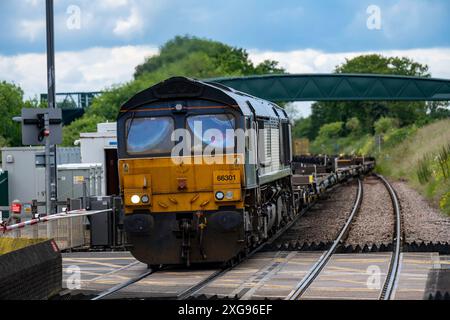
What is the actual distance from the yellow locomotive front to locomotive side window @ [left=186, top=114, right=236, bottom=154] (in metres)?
0.02

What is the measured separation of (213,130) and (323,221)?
37.5 feet

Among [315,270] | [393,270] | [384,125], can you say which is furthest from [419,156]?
[393,270]

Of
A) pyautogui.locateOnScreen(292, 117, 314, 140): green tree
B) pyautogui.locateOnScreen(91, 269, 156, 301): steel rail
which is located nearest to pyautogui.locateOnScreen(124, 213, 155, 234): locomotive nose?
pyautogui.locateOnScreen(91, 269, 156, 301): steel rail

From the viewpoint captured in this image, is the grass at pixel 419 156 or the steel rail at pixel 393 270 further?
the grass at pixel 419 156

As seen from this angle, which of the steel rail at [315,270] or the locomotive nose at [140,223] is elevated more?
the locomotive nose at [140,223]

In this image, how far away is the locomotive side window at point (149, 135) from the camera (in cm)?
1734

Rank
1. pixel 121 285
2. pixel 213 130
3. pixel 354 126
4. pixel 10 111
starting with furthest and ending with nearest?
1. pixel 354 126
2. pixel 10 111
3. pixel 213 130
4. pixel 121 285

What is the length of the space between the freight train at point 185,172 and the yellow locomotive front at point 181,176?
18 millimetres

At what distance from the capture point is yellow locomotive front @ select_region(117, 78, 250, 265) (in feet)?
56.2

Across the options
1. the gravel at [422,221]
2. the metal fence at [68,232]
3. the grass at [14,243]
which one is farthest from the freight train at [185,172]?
the gravel at [422,221]

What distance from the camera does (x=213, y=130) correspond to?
17.3m

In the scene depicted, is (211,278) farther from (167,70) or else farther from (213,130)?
(167,70)

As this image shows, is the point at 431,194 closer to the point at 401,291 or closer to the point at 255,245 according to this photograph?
the point at 255,245

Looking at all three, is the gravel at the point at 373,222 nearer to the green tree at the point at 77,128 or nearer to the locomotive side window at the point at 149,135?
the locomotive side window at the point at 149,135
